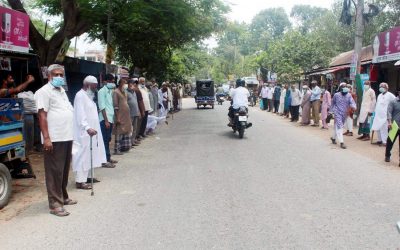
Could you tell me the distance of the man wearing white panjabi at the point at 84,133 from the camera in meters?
6.53

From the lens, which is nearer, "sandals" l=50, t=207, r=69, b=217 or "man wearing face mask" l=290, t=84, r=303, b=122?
"sandals" l=50, t=207, r=69, b=217

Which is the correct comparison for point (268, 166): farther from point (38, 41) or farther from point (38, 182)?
point (38, 41)

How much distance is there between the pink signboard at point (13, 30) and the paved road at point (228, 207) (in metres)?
2.70

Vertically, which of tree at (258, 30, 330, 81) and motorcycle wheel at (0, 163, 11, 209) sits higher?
tree at (258, 30, 330, 81)

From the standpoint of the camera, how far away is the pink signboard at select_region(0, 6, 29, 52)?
698cm

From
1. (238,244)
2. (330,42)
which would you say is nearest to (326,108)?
(238,244)

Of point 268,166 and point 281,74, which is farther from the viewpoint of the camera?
point 281,74

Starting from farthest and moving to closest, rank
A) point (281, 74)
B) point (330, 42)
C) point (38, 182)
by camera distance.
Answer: point (330, 42) < point (281, 74) < point (38, 182)

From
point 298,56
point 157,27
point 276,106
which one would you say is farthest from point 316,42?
point 157,27

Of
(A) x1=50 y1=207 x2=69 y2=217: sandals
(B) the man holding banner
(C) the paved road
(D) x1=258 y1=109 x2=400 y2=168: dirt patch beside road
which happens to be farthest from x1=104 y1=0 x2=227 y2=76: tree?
(A) x1=50 y1=207 x2=69 y2=217: sandals

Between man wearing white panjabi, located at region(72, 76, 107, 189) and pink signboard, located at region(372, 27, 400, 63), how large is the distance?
1371 cm

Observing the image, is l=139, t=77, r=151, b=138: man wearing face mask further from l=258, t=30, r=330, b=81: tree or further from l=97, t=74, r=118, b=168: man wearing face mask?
l=258, t=30, r=330, b=81: tree

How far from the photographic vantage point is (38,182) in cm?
741

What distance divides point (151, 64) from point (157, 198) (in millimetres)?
19498
